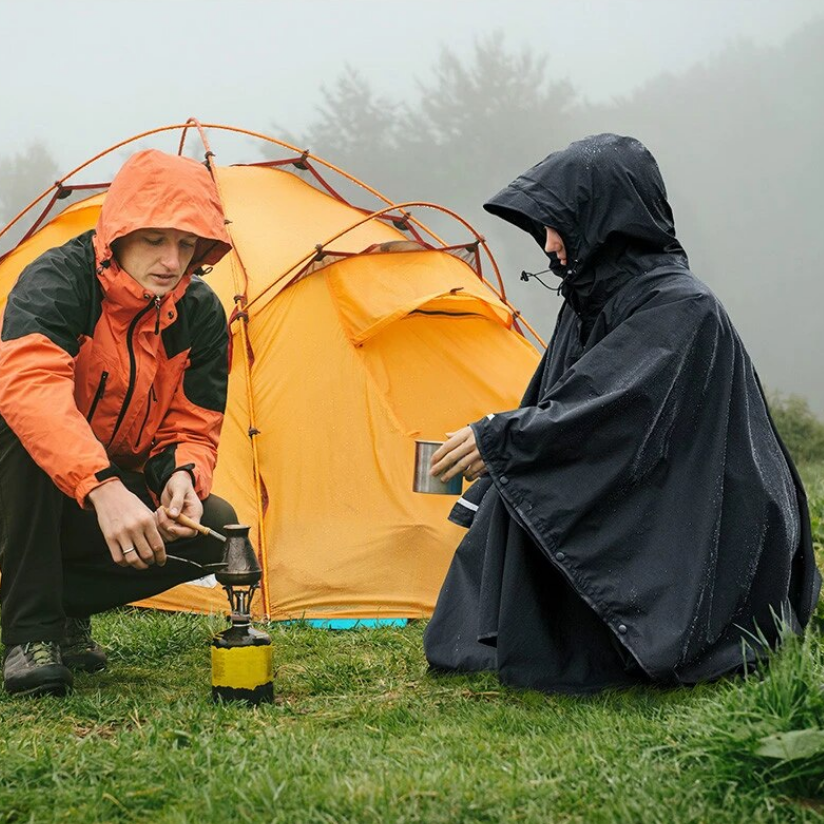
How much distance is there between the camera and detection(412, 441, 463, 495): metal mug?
3500mm

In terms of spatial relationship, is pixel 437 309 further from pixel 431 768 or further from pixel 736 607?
pixel 431 768

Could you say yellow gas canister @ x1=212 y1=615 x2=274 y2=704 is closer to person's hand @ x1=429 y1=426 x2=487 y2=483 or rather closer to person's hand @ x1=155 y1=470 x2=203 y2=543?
person's hand @ x1=155 y1=470 x2=203 y2=543

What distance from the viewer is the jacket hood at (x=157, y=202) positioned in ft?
11.7

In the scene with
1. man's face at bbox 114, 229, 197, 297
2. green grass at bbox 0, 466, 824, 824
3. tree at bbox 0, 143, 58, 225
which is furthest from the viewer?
tree at bbox 0, 143, 58, 225

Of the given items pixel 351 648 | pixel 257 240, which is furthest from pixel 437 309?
pixel 351 648

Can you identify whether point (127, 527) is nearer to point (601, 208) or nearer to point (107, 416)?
point (107, 416)

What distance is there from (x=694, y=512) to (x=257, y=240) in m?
3.15

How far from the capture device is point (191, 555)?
151 inches

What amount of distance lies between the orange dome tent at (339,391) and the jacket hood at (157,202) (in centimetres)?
180

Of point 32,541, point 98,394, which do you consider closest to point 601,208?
point 98,394

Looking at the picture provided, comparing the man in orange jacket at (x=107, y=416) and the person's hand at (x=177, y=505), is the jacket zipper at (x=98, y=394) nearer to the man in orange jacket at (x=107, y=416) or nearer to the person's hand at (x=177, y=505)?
the man in orange jacket at (x=107, y=416)

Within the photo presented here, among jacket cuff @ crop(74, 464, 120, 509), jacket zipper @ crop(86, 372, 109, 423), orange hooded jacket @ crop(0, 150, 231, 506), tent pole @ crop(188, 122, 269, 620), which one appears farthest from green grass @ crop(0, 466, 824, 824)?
tent pole @ crop(188, 122, 269, 620)

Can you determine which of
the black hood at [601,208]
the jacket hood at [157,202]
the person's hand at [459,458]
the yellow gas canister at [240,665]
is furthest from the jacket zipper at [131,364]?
the black hood at [601,208]

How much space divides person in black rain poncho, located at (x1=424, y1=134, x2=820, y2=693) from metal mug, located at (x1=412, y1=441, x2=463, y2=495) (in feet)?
0.22
